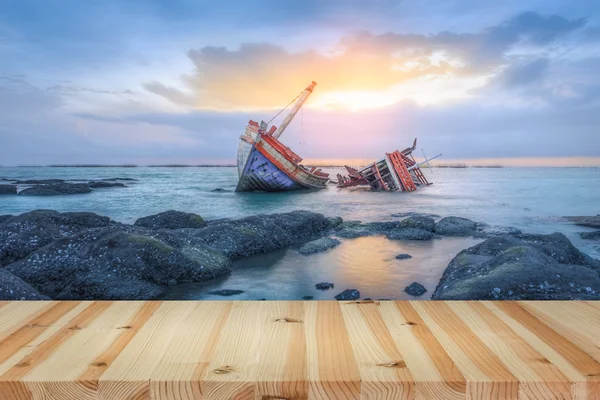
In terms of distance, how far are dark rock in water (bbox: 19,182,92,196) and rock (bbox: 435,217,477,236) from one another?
9070 millimetres

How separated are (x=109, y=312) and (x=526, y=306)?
1.67m

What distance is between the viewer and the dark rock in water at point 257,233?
6.57 metres

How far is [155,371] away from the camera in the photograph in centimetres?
132

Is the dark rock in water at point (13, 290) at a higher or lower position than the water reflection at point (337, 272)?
higher

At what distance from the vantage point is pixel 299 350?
148 centimetres

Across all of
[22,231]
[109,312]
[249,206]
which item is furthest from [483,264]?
[249,206]

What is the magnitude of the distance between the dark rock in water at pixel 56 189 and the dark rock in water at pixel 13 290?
345 inches

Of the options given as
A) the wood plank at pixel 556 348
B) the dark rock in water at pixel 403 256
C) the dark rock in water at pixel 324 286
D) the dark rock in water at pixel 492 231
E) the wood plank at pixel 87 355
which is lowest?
the dark rock in water at pixel 324 286

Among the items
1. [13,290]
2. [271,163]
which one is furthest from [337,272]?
[271,163]

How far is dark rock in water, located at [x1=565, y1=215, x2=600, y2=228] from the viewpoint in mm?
9798

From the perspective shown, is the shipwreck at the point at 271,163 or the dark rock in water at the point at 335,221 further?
the shipwreck at the point at 271,163

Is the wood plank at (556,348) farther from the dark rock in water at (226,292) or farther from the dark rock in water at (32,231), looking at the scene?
the dark rock in water at (32,231)

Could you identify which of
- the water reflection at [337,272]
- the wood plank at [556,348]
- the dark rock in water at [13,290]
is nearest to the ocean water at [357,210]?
the water reflection at [337,272]

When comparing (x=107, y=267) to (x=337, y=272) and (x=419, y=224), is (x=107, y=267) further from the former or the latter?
(x=419, y=224)
